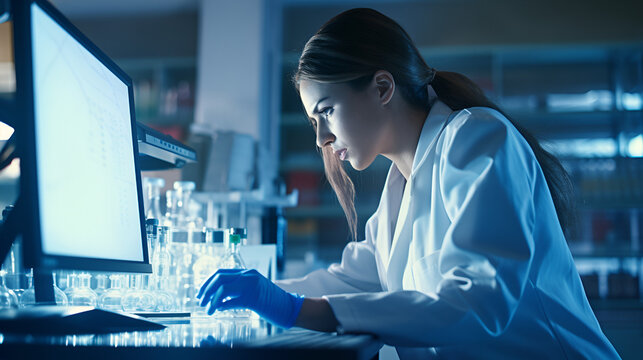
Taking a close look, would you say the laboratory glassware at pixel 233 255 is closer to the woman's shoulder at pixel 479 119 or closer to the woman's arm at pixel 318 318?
the woman's arm at pixel 318 318

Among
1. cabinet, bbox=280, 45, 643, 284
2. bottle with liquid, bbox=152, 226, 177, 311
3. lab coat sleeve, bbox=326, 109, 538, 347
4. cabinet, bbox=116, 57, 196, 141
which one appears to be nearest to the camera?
lab coat sleeve, bbox=326, 109, 538, 347

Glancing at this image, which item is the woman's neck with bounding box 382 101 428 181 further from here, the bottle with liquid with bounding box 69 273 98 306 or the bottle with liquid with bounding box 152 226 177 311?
the bottle with liquid with bounding box 69 273 98 306

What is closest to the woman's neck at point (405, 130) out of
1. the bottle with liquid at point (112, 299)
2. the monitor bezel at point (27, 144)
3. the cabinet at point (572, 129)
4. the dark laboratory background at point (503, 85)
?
the bottle with liquid at point (112, 299)

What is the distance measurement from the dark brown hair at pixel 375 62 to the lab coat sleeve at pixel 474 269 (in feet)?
0.96

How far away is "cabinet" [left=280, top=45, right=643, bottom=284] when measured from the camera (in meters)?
3.62

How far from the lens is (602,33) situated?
4176 mm

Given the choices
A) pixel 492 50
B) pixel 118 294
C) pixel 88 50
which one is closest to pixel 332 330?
pixel 118 294

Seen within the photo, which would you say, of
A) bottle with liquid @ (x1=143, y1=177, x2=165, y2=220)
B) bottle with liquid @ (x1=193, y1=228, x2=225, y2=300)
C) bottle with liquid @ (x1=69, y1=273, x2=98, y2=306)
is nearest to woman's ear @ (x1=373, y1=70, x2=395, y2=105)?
bottle with liquid @ (x1=193, y1=228, x2=225, y2=300)

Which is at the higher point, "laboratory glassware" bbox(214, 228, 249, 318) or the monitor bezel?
the monitor bezel

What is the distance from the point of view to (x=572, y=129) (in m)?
4.08

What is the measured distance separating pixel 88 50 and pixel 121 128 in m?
0.17

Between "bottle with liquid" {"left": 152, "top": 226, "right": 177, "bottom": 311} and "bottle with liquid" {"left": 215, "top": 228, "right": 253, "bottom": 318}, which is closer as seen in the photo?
"bottle with liquid" {"left": 215, "top": 228, "right": 253, "bottom": 318}

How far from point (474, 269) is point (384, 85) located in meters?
0.54

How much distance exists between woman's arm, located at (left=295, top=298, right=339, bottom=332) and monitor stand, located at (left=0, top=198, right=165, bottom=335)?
7.9 inches
